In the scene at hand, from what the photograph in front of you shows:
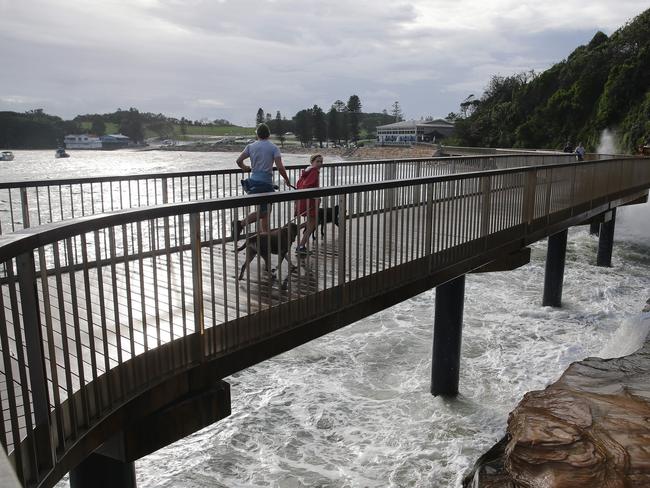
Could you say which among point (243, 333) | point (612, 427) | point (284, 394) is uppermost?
point (243, 333)

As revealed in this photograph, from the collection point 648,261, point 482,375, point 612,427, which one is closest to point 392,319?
point 482,375

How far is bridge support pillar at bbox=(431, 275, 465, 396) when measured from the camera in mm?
11438

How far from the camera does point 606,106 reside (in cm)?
6028

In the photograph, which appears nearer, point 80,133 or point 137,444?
point 137,444

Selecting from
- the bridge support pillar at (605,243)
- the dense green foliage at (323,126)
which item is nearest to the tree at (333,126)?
the dense green foliage at (323,126)

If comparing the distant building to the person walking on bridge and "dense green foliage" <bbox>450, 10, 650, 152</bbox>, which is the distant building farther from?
the person walking on bridge

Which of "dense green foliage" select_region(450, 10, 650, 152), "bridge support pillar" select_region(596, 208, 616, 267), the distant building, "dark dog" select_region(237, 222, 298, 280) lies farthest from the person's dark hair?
the distant building

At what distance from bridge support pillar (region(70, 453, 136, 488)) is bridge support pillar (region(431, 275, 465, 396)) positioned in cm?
749

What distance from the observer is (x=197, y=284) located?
183 inches

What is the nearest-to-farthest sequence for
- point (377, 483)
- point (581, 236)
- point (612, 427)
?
point (612, 427) → point (377, 483) → point (581, 236)

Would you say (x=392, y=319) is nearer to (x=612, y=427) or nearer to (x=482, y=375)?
(x=482, y=375)

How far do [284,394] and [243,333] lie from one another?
26.0 feet

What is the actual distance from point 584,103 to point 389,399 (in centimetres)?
6476

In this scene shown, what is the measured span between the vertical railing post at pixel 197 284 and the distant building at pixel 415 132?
140m
